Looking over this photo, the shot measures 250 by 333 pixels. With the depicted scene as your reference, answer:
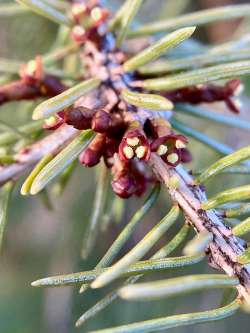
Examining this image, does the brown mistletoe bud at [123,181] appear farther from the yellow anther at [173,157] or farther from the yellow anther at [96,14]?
the yellow anther at [96,14]

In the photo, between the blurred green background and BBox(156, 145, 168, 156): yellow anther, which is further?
the blurred green background

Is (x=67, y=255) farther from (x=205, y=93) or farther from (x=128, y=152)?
(x=128, y=152)

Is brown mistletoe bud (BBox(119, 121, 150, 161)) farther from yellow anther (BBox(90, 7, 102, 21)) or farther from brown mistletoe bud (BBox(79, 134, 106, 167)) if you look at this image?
yellow anther (BBox(90, 7, 102, 21))

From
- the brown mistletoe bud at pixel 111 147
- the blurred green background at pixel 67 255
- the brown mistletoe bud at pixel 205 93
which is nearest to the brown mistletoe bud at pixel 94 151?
the brown mistletoe bud at pixel 111 147

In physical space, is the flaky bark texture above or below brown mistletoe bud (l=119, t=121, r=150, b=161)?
below

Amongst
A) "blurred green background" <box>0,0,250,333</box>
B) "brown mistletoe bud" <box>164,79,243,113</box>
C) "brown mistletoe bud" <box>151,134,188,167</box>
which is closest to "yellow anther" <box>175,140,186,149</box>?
"brown mistletoe bud" <box>151,134,188,167</box>

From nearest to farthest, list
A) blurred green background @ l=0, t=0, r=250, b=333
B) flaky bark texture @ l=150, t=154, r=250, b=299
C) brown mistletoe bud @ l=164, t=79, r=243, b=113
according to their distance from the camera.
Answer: flaky bark texture @ l=150, t=154, r=250, b=299 < brown mistletoe bud @ l=164, t=79, r=243, b=113 < blurred green background @ l=0, t=0, r=250, b=333

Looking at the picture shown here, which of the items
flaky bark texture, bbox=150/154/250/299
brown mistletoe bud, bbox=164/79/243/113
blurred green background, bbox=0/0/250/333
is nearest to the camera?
flaky bark texture, bbox=150/154/250/299
